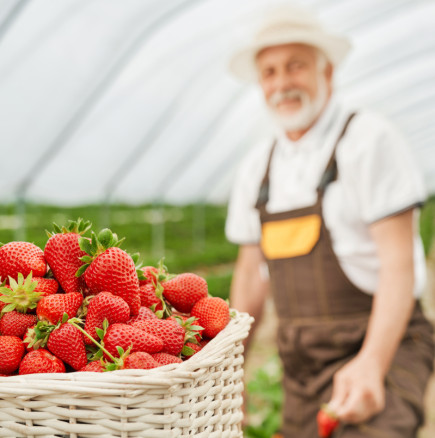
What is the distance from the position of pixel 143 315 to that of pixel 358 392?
3.31ft

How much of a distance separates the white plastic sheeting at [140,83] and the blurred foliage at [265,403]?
2575 mm

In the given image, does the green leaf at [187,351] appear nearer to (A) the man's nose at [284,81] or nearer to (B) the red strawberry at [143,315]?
(B) the red strawberry at [143,315]

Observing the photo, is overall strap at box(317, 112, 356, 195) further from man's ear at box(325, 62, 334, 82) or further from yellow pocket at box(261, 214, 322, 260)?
man's ear at box(325, 62, 334, 82)

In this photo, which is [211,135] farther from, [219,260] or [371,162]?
[371,162]

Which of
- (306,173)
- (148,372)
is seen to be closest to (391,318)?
(306,173)

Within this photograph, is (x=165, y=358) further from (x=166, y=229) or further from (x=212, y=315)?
(x=166, y=229)

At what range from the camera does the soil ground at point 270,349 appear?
149 inches

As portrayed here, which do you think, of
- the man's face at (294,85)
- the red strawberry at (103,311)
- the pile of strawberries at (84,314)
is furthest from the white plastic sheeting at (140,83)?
the red strawberry at (103,311)

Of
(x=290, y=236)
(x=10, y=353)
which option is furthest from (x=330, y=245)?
(x=10, y=353)

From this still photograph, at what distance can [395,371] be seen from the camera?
6.95ft

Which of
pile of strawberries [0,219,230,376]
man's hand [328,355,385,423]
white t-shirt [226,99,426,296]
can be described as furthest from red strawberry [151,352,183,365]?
white t-shirt [226,99,426,296]

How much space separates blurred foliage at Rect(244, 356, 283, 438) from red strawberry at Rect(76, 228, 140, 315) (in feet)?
7.85

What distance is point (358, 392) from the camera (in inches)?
70.1

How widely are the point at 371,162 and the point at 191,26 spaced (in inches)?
125
